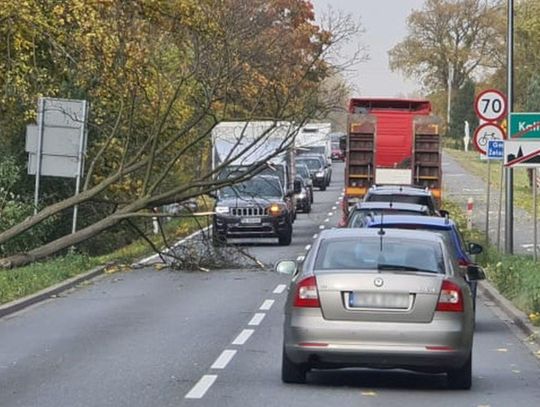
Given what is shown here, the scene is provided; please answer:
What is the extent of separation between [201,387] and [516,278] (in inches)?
422

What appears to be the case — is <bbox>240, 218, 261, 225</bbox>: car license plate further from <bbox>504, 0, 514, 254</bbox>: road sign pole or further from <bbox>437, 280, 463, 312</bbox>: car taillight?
<bbox>437, 280, 463, 312</bbox>: car taillight

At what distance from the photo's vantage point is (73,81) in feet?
108

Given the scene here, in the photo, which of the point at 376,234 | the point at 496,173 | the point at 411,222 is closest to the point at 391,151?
the point at 411,222

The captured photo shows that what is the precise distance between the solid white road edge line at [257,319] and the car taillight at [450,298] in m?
6.86

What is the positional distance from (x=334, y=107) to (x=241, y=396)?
49.8 ft

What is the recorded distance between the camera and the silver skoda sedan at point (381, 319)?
1204 centimetres

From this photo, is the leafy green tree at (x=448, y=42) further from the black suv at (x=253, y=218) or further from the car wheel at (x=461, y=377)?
the car wheel at (x=461, y=377)

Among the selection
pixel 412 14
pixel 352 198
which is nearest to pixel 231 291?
pixel 352 198

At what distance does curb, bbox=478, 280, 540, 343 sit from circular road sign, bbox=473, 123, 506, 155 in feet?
17.5

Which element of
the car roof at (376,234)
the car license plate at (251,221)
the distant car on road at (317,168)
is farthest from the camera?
the distant car on road at (317,168)

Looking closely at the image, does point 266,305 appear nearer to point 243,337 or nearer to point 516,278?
point 516,278

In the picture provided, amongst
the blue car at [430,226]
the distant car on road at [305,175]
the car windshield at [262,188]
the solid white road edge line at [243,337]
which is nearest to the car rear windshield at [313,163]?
the distant car on road at [305,175]

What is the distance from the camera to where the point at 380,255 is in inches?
494

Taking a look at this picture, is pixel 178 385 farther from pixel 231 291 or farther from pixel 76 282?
pixel 76 282
